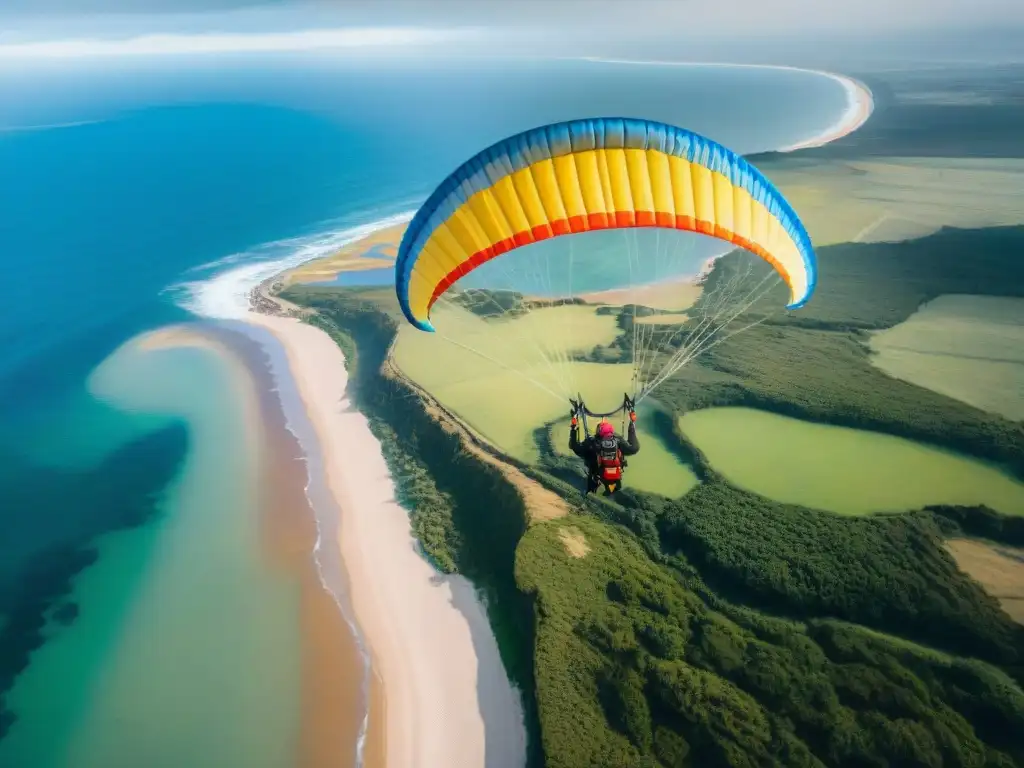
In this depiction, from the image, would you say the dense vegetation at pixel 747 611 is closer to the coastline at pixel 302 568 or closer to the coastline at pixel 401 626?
the coastline at pixel 401 626

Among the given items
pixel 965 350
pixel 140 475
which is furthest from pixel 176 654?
pixel 965 350

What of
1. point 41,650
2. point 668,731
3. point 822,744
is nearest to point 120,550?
point 41,650

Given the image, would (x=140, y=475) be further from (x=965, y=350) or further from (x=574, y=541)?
(x=965, y=350)

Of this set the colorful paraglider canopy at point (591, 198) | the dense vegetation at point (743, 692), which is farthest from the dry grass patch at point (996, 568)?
the colorful paraglider canopy at point (591, 198)

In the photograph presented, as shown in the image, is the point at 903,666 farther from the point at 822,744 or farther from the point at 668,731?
the point at 668,731

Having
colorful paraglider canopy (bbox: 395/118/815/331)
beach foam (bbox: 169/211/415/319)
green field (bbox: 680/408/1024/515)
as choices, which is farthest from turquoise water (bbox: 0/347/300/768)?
beach foam (bbox: 169/211/415/319)

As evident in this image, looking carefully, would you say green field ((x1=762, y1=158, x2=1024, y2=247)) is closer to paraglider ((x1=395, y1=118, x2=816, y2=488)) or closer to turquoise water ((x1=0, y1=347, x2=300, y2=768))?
paraglider ((x1=395, y1=118, x2=816, y2=488))
